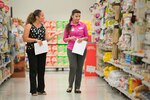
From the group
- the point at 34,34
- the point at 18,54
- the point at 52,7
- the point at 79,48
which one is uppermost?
the point at 52,7

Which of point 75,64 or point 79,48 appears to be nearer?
point 79,48

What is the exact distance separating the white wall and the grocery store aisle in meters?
3.62

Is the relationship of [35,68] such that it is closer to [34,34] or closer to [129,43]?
[34,34]

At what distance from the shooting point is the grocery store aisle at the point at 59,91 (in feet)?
21.3

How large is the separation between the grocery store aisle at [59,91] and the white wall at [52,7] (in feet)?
11.9

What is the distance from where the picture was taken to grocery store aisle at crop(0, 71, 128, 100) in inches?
256

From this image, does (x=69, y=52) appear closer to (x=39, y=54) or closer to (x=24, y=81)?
(x=39, y=54)

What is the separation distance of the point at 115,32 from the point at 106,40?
1.37m

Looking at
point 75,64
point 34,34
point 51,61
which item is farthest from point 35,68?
point 51,61

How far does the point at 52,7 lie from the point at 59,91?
5.49 metres

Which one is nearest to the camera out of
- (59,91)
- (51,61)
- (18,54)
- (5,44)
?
(59,91)

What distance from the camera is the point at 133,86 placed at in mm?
5621

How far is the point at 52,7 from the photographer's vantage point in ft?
39.7

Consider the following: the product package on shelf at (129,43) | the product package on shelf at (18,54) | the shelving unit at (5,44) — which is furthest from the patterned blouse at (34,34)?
the product package on shelf at (18,54)
